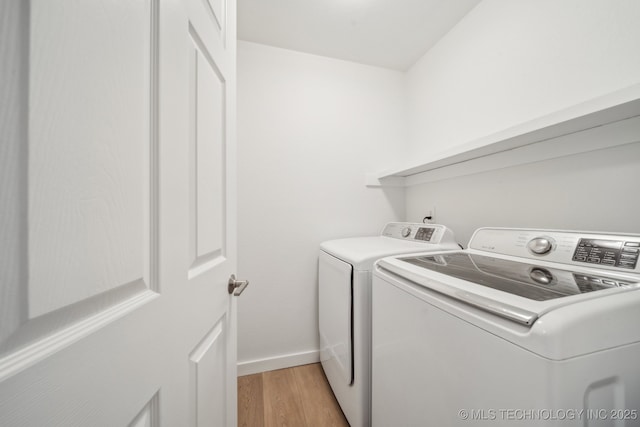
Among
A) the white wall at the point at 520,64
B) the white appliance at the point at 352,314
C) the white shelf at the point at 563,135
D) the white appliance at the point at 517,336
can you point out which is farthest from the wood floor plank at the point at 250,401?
the white wall at the point at 520,64

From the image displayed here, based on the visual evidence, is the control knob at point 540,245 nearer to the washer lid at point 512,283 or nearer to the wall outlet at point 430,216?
the washer lid at point 512,283

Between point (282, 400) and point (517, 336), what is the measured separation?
1.52 metres

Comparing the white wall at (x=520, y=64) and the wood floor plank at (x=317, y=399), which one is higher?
the white wall at (x=520, y=64)

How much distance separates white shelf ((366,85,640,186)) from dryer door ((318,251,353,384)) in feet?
3.06

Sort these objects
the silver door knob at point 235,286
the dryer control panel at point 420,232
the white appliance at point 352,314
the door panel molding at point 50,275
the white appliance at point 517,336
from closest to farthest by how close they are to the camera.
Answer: the door panel molding at point 50,275 → the white appliance at point 517,336 → the silver door knob at point 235,286 → the white appliance at point 352,314 → the dryer control panel at point 420,232

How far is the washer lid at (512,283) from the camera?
1.64ft

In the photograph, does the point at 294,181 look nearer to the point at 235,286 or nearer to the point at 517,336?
the point at 235,286

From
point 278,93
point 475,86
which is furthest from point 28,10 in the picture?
point 475,86

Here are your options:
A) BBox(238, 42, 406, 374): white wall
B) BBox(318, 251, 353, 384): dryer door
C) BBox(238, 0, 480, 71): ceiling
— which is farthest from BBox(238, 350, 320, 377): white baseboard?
BBox(238, 0, 480, 71): ceiling

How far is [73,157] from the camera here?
27cm

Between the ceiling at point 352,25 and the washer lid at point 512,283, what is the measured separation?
1.65 metres

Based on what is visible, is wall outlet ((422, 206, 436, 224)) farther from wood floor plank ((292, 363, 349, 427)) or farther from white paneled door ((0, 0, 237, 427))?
white paneled door ((0, 0, 237, 427))

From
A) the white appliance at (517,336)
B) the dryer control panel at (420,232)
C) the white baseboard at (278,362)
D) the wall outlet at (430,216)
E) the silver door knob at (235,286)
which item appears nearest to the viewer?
the white appliance at (517,336)

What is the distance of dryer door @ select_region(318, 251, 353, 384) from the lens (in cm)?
117
